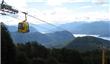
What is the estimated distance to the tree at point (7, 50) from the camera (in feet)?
120

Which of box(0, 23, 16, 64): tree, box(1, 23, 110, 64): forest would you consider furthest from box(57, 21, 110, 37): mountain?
box(0, 23, 16, 64): tree

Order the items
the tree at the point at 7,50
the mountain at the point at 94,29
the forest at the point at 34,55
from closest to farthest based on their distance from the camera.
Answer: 1. the tree at the point at 7,50
2. the forest at the point at 34,55
3. the mountain at the point at 94,29

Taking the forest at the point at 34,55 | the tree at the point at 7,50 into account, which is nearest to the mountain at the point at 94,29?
the forest at the point at 34,55

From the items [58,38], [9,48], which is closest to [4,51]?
[9,48]

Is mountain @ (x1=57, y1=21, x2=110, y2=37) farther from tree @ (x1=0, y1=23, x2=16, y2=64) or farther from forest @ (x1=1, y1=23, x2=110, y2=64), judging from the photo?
tree @ (x1=0, y1=23, x2=16, y2=64)

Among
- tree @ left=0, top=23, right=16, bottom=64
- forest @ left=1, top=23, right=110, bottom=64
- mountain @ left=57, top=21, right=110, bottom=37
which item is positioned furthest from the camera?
mountain @ left=57, top=21, right=110, bottom=37

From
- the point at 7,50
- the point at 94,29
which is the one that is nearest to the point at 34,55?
the point at 7,50

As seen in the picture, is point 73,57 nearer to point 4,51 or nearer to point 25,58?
point 25,58

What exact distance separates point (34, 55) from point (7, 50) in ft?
27.1

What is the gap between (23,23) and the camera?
17047 millimetres

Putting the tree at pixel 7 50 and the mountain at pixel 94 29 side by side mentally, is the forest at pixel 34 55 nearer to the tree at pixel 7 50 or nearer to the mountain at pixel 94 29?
the tree at pixel 7 50

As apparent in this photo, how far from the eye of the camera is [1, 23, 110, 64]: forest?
37906 mm

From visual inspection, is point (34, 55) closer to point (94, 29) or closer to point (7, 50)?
point (7, 50)

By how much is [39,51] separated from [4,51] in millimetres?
10800
